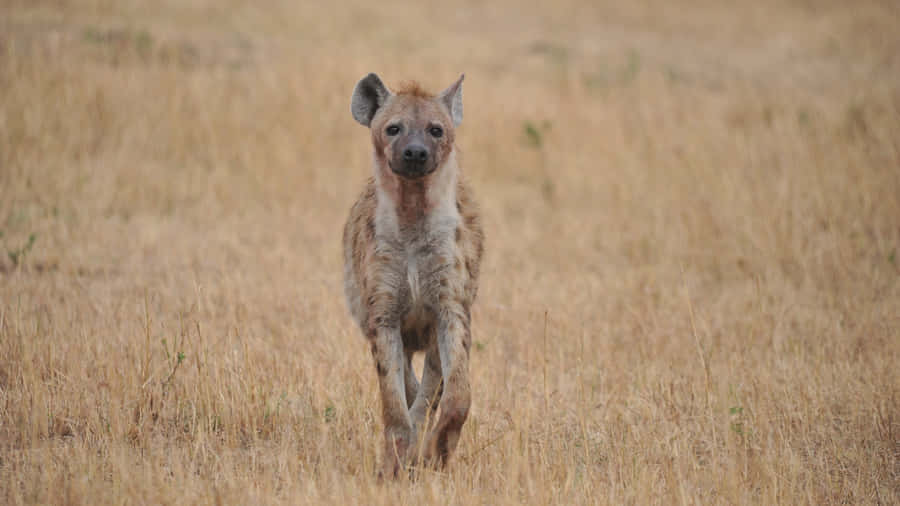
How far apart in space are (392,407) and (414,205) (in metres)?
0.89

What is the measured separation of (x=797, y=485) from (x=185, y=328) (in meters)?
3.06

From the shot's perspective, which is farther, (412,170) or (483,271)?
(483,271)

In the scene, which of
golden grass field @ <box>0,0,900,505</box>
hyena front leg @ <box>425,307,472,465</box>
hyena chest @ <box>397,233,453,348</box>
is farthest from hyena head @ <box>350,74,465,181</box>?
golden grass field @ <box>0,0,900,505</box>

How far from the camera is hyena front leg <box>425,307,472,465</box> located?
3645 millimetres

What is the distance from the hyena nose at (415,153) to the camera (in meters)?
3.79

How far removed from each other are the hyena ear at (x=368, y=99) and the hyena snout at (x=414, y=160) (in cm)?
53

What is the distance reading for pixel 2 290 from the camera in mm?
5844

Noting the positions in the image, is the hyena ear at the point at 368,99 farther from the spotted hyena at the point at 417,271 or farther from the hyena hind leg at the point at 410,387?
the hyena hind leg at the point at 410,387

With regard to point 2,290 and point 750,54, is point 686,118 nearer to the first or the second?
point 750,54

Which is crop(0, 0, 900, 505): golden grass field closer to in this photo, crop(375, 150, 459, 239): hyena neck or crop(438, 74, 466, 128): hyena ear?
crop(375, 150, 459, 239): hyena neck

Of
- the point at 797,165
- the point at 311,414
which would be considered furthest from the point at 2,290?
the point at 797,165

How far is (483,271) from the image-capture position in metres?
7.12

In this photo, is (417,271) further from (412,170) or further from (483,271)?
(483,271)

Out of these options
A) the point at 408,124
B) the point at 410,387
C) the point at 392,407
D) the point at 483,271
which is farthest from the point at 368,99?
the point at 483,271
